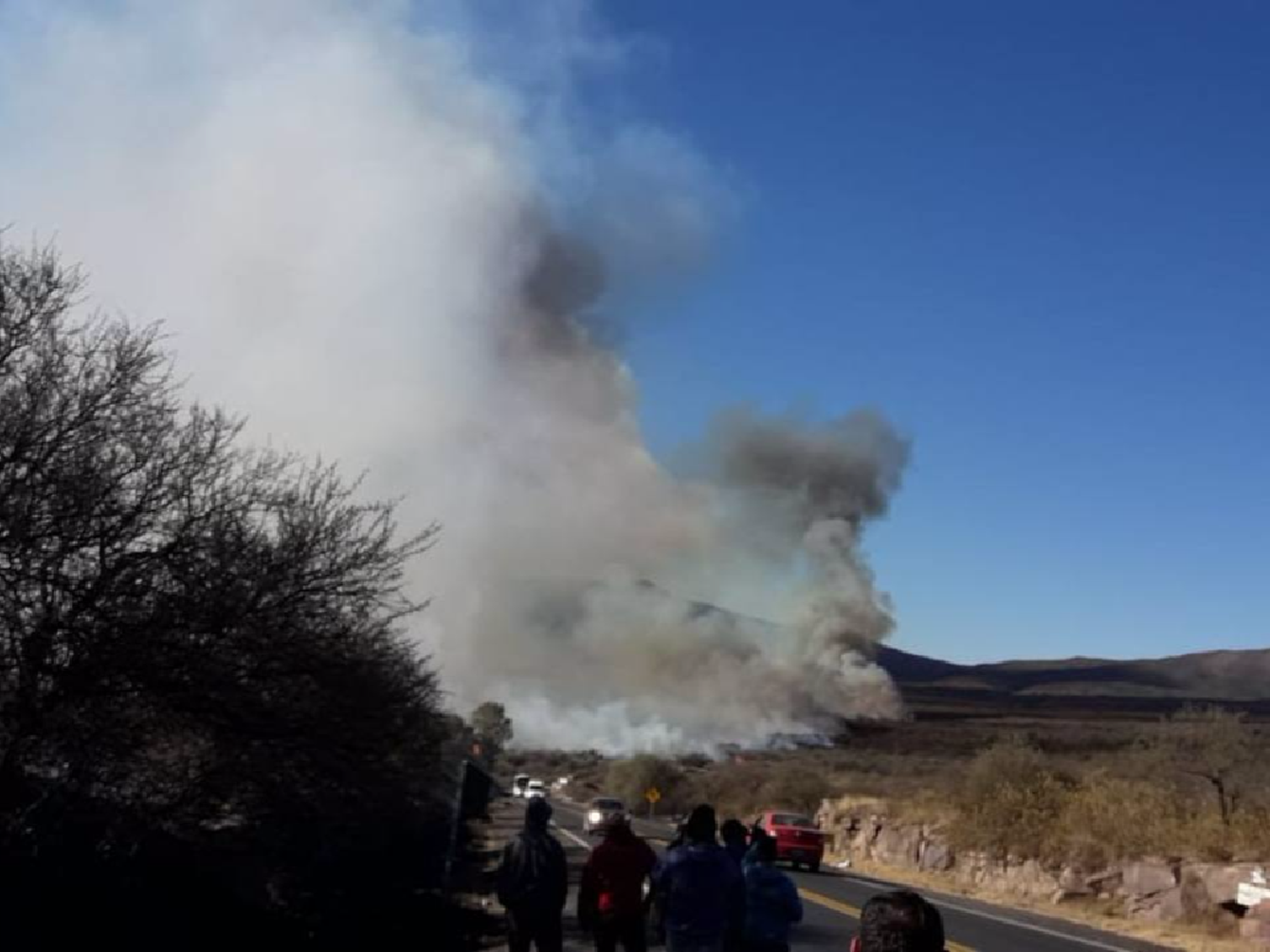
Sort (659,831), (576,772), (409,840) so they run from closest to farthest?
(409,840), (659,831), (576,772)

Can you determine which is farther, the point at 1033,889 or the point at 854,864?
the point at 854,864

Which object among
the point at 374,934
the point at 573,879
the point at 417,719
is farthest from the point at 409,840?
the point at 374,934

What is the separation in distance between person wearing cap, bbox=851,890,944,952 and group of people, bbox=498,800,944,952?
5288mm

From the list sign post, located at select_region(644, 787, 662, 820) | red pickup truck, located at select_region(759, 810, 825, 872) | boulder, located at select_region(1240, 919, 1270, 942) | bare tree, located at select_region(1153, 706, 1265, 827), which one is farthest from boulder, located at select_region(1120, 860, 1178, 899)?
sign post, located at select_region(644, 787, 662, 820)

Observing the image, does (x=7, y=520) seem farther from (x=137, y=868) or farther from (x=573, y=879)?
(x=573, y=879)

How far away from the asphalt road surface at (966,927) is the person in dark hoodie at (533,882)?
7276 millimetres

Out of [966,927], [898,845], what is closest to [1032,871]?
[898,845]

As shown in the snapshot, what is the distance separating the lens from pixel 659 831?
4747 centimetres

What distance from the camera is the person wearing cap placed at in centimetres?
441

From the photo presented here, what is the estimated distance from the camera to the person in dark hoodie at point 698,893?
960 cm

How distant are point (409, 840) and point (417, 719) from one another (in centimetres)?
972

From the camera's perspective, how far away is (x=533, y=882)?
11266 millimetres

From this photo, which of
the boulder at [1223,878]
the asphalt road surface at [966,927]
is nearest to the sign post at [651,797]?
the asphalt road surface at [966,927]

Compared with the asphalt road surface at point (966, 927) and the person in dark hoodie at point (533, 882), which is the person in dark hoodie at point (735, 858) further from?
the asphalt road surface at point (966, 927)
